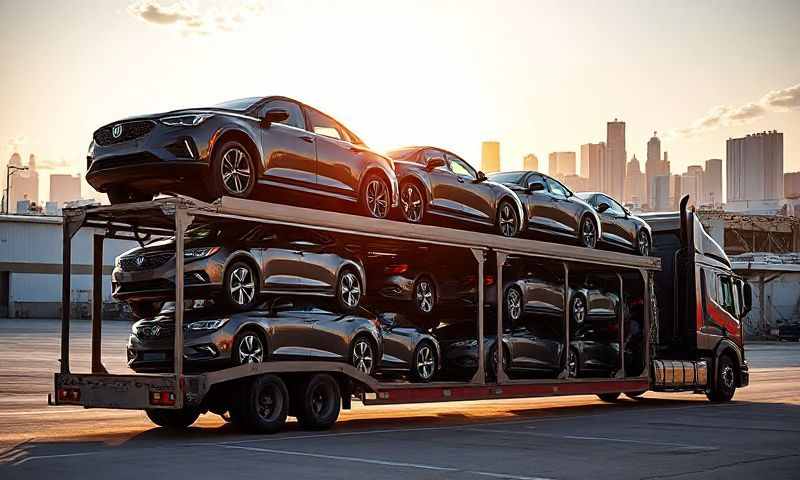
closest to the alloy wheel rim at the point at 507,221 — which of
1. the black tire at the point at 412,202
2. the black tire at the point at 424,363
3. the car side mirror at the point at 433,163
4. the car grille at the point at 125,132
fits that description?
the car side mirror at the point at 433,163

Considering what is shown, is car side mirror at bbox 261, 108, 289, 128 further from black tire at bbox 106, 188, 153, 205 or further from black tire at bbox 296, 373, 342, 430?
black tire at bbox 296, 373, 342, 430

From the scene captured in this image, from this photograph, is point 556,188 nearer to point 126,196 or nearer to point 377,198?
point 377,198

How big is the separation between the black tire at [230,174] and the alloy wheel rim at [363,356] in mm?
2625

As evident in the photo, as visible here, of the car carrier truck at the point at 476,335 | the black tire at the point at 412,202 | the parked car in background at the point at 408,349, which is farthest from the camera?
the black tire at the point at 412,202

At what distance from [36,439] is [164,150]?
3.46m

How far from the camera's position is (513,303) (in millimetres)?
16500

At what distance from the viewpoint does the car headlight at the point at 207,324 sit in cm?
1171

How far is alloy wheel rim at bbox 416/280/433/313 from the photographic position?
49.2 ft

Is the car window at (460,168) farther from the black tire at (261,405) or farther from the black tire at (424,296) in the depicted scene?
the black tire at (261,405)

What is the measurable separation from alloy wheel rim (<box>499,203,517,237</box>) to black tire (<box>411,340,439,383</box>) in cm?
246

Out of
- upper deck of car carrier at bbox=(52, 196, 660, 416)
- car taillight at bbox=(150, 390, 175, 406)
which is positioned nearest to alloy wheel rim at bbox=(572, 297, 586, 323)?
upper deck of car carrier at bbox=(52, 196, 660, 416)

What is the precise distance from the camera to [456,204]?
51.1ft

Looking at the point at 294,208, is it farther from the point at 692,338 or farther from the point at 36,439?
the point at 692,338

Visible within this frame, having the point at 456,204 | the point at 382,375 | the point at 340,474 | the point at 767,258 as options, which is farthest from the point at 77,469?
the point at 767,258
